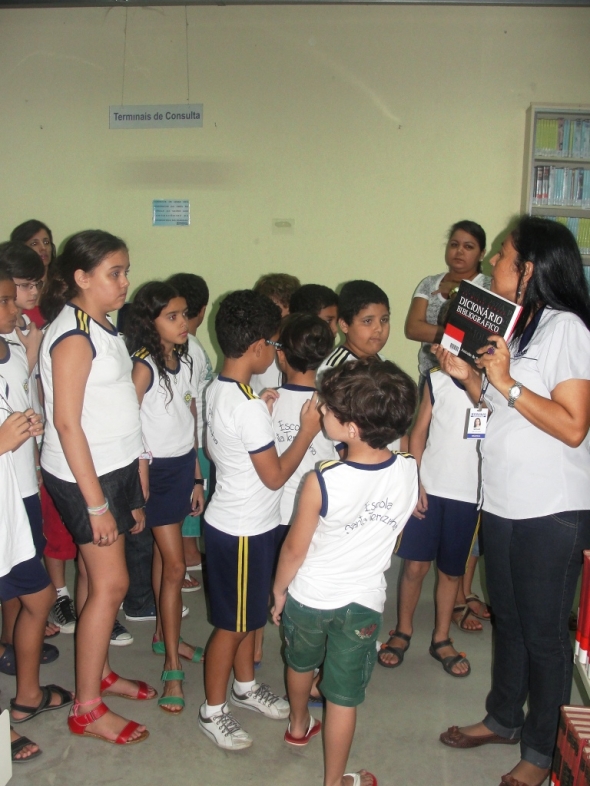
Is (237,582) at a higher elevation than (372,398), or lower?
lower

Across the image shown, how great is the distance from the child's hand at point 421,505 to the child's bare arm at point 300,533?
83cm

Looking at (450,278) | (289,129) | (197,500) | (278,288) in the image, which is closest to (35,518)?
(197,500)

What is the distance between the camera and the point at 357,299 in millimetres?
2479

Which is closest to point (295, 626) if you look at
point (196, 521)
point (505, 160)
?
point (196, 521)

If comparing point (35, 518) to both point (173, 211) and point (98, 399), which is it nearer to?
point (98, 399)

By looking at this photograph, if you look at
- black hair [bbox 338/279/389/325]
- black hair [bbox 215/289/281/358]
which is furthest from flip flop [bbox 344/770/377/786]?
black hair [bbox 338/279/389/325]

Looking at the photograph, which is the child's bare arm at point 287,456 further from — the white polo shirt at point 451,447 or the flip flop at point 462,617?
the flip flop at point 462,617

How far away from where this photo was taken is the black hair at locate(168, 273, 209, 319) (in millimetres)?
2830

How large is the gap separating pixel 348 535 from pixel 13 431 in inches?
35.7

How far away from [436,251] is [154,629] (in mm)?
2863

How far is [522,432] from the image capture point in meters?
1.68

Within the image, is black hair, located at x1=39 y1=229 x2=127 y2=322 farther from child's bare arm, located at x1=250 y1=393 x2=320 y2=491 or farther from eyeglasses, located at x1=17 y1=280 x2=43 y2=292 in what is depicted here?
child's bare arm, located at x1=250 y1=393 x2=320 y2=491

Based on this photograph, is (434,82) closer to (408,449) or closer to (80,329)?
(408,449)

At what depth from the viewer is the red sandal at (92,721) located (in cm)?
202
